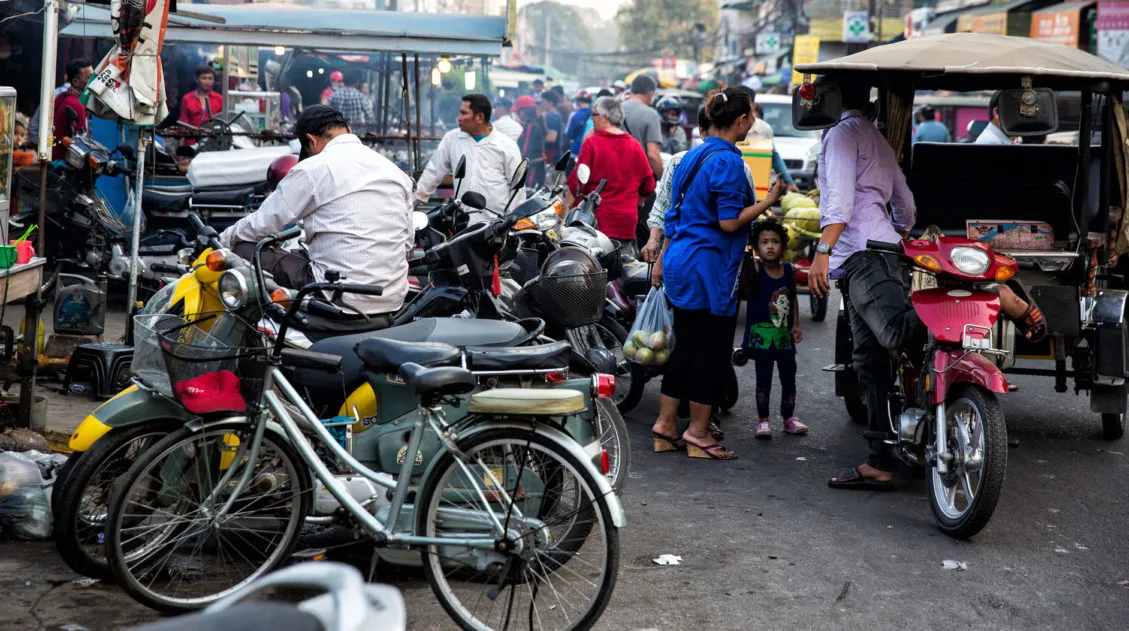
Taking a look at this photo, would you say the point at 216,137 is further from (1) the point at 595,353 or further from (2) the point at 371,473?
(2) the point at 371,473

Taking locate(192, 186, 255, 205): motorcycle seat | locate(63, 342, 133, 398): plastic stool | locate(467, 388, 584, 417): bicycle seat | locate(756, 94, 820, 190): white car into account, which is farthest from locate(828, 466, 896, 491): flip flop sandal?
locate(756, 94, 820, 190): white car

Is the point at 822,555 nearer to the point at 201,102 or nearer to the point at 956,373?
the point at 956,373

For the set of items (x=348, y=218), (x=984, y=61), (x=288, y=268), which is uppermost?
(x=984, y=61)

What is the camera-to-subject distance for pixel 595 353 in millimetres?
6863

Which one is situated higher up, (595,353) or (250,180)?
(250,180)

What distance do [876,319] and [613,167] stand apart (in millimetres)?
4024

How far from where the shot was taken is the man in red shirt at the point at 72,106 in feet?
39.7

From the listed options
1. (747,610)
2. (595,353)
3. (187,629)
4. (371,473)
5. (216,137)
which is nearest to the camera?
(187,629)

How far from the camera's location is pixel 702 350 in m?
6.77

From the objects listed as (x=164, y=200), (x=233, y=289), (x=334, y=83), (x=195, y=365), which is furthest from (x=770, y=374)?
(x=334, y=83)

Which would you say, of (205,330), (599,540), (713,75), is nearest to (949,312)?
(599,540)

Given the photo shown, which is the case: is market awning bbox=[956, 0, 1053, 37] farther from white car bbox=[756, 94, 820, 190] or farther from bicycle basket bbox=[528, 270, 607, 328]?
bicycle basket bbox=[528, 270, 607, 328]

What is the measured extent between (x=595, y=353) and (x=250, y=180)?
535 cm

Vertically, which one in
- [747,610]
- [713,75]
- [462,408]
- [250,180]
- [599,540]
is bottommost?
[747,610]
